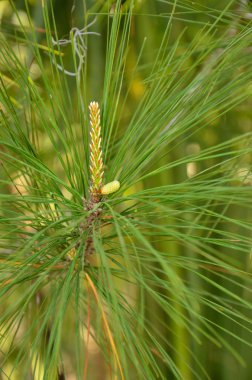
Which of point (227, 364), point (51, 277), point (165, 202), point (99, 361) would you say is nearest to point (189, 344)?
point (227, 364)

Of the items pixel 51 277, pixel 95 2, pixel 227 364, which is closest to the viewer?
pixel 51 277

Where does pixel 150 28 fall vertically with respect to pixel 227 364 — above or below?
above

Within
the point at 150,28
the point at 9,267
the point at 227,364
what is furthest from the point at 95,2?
the point at 227,364

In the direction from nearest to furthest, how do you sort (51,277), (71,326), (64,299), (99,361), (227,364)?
(64,299)
(51,277)
(227,364)
(71,326)
(99,361)


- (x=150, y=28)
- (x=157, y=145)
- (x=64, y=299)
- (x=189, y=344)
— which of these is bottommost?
(x=189, y=344)

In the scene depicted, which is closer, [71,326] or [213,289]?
[213,289]

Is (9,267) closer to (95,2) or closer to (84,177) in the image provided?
(84,177)
